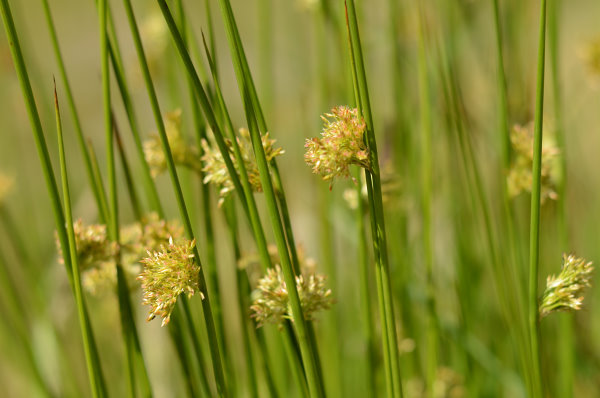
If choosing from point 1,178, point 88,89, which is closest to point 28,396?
point 1,178

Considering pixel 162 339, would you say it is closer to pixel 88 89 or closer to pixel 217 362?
pixel 217 362

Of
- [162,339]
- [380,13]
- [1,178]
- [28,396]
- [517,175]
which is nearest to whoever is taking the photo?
[517,175]

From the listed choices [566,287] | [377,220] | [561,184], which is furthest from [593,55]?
[377,220]

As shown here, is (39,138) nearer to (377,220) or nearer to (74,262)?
(74,262)

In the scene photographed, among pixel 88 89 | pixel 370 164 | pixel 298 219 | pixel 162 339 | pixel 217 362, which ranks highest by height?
pixel 88 89

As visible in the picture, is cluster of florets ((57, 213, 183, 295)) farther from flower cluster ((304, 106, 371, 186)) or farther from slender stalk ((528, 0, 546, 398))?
slender stalk ((528, 0, 546, 398))

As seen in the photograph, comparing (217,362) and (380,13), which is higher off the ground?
(380,13)
